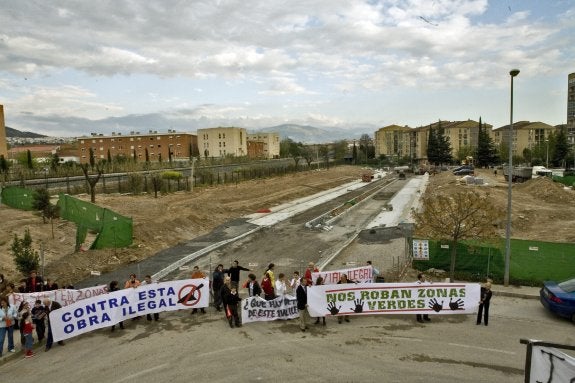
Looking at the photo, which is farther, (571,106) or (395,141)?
(395,141)

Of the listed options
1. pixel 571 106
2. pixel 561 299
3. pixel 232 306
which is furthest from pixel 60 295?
pixel 571 106

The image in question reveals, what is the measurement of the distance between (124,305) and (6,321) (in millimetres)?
2942

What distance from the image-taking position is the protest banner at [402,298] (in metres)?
12.8

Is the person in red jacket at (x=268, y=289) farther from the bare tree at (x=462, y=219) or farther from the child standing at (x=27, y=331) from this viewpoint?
the bare tree at (x=462, y=219)

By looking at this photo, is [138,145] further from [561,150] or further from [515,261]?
[515,261]

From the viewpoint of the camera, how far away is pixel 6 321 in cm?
1112

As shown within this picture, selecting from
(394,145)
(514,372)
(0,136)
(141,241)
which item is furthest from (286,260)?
(394,145)

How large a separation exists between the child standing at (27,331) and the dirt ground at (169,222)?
642 cm

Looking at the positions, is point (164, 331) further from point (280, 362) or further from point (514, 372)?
point (514, 372)

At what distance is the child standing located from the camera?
10.9 metres

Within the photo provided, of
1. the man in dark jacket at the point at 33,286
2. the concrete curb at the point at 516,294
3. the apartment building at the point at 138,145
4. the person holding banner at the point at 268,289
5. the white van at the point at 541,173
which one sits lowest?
the concrete curb at the point at 516,294

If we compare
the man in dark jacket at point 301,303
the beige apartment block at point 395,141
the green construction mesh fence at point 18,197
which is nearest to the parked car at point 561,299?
the man in dark jacket at point 301,303

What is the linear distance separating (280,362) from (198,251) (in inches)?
552

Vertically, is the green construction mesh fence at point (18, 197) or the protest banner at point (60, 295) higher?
the green construction mesh fence at point (18, 197)
